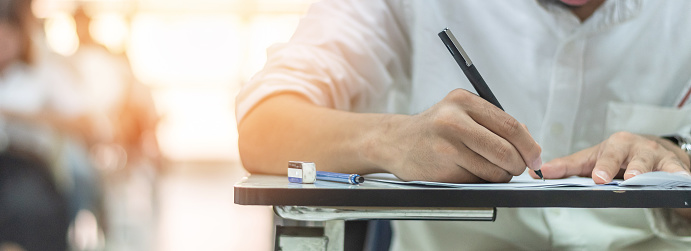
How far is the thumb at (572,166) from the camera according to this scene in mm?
484

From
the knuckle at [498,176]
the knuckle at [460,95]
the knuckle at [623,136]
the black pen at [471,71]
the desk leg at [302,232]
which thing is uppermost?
the black pen at [471,71]

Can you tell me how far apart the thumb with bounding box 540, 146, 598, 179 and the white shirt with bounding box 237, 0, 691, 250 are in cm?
16

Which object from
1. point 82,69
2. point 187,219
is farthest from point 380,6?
point 187,219

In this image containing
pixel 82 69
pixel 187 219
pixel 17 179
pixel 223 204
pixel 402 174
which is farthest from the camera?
pixel 223 204

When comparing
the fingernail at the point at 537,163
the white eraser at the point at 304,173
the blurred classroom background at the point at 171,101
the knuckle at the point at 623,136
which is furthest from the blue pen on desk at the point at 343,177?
the blurred classroom background at the point at 171,101

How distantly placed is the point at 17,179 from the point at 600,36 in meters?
1.54

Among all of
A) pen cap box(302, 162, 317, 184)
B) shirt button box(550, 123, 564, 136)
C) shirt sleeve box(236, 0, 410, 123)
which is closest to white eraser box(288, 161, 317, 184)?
pen cap box(302, 162, 317, 184)

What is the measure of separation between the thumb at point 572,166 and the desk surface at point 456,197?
0.50 feet

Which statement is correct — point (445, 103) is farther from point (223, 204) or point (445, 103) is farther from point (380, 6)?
point (223, 204)

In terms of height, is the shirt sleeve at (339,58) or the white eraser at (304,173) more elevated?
the shirt sleeve at (339,58)

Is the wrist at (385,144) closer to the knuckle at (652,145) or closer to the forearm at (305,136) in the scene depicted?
the forearm at (305,136)

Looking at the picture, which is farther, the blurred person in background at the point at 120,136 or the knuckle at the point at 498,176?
the blurred person in background at the point at 120,136

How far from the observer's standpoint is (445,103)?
418 millimetres

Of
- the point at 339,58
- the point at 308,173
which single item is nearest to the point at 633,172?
the point at 308,173
